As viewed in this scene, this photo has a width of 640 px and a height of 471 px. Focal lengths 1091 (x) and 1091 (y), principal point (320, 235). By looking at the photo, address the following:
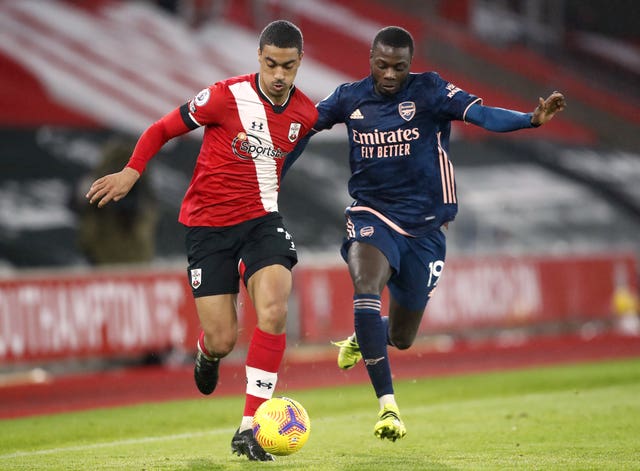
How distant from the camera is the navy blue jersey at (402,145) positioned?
706 centimetres

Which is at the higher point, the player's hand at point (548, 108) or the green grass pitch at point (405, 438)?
the player's hand at point (548, 108)

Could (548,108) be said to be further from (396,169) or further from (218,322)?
(218,322)

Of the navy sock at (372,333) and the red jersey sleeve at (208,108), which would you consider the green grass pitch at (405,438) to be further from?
the red jersey sleeve at (208,108)

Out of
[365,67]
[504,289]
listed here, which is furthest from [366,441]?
[365,67]

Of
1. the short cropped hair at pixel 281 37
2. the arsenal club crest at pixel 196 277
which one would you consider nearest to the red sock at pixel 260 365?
the arsenal club crest at pixel 196 277

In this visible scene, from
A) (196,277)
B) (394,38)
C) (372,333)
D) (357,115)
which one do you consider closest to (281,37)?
(394,38)

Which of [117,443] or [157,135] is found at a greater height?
[157,135]

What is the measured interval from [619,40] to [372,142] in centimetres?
2157

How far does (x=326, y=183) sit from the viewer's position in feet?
65.0

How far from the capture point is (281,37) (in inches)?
253

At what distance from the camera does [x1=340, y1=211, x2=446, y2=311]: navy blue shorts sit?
23.1ft

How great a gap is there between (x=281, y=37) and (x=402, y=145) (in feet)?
3.80

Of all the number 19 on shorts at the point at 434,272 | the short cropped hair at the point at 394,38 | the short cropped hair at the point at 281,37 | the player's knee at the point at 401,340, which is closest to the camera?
the short cropped hair at the point at 281,37

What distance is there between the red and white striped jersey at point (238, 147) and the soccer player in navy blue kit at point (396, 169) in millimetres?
427
